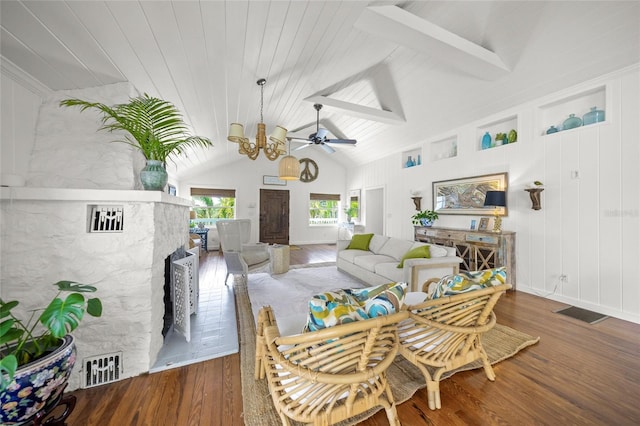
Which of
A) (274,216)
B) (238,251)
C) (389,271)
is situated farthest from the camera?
(274,216)

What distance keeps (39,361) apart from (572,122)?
5266 mm

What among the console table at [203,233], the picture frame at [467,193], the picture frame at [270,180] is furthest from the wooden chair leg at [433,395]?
the picture frame at [270,180]

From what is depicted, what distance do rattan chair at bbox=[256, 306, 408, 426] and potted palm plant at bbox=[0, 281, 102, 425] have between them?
0.87 meters

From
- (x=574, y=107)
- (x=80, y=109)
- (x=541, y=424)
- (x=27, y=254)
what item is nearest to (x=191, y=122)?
(x=80, y=109)

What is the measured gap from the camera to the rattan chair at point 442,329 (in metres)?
1.35

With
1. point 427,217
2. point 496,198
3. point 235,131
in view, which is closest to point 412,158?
point 427,217

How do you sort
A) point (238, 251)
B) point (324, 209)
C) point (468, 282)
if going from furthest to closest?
1. point (324, 209)
2. point (238, 251)
3. point (468, 282)

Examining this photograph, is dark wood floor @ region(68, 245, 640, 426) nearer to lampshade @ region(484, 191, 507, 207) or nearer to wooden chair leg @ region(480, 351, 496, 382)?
wooden chair leg @ region(480, 351, 496, 382)

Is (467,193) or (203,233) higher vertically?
(467,193)

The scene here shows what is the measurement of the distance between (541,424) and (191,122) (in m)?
4.43

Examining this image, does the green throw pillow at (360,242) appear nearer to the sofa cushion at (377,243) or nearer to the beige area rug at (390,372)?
the sofa cushion at (377,243)

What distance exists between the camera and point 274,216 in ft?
26.0

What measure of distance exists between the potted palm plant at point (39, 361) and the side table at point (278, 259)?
9.30 feet

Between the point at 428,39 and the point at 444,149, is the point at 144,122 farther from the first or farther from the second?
the point at 444,149
